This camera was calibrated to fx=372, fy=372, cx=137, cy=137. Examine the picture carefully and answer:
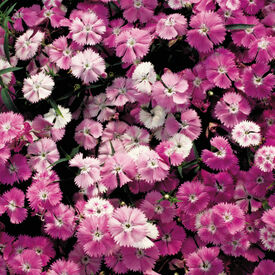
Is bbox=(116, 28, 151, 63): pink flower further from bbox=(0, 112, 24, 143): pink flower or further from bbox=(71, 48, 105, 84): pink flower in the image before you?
bbox=(0, 112, 24, 143): pink flower

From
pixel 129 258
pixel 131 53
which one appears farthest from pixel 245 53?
pixel 129 258

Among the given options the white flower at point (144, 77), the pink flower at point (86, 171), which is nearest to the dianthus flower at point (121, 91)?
the white flower at point (144, 77)

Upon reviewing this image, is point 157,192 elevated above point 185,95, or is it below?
below

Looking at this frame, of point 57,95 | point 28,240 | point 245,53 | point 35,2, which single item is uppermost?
point 35,2

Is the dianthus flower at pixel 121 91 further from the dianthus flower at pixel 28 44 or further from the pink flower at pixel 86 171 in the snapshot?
the dianthus flower at pixel 28 44

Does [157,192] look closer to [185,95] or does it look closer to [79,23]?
[185,95]

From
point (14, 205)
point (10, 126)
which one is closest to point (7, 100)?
point (10, 126)
